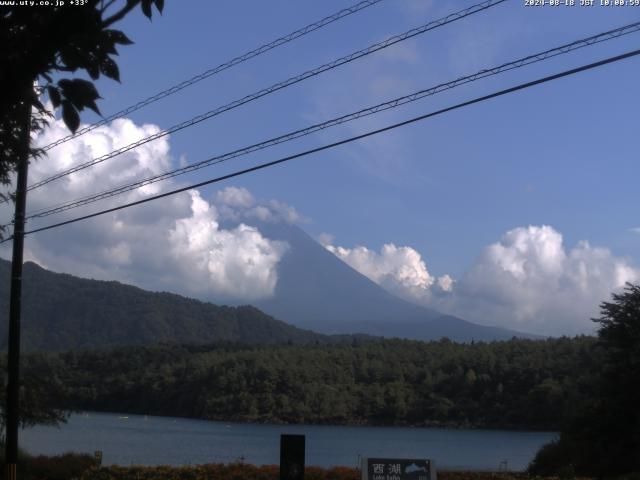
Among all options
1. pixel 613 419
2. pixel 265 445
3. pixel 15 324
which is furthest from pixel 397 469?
pixel 265 445

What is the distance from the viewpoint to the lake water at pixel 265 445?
1483 inches

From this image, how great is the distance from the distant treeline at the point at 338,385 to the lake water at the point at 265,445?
149 inches

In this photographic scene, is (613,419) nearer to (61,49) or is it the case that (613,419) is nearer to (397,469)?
(397,469)

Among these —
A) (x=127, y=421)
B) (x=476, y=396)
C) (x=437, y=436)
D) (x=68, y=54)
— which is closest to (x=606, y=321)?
(x=68, y=54)

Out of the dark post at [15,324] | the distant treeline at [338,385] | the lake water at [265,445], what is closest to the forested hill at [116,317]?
the distant treeline at [338,385]

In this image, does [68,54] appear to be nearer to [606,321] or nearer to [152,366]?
[606,321]

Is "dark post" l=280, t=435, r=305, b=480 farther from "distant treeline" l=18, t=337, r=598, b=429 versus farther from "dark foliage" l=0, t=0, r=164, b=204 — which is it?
"distant treeline" l=18, t=337, r=598, b=429

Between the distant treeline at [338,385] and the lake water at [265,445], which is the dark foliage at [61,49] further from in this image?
the distant treeline at [338,385]

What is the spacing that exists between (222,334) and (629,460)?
160 metres

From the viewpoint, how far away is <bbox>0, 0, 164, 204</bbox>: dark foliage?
373 centimetres

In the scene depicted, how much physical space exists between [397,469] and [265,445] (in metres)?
39.9

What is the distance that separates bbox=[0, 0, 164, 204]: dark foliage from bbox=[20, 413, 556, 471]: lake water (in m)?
28.0

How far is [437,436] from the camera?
2554 inches

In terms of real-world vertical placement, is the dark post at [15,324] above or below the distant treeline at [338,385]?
above
